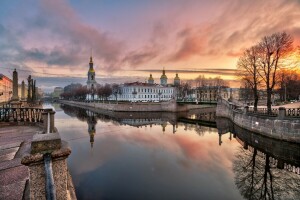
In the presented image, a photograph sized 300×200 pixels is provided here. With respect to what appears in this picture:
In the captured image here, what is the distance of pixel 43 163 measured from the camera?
11.8 feet

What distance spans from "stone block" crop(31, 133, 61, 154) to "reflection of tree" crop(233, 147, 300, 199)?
10286mm

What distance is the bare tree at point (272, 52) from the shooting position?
91.0ft

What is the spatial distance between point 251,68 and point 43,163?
Result: 35839mm

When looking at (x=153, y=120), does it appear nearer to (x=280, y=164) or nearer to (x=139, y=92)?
(x=280, y=164)

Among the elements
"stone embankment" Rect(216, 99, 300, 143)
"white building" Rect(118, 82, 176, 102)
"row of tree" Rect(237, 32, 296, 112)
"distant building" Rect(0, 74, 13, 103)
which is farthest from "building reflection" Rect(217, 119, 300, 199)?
"white building" Rect(118, 82, 176, 102)

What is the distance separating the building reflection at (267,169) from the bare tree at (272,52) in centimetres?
929

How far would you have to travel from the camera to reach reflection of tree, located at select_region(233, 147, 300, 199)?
10734 mm

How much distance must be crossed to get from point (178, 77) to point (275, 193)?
146025 mm

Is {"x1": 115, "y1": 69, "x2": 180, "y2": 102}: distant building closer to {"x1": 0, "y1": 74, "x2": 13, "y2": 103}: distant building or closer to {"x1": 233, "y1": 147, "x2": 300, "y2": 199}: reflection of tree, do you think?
{"x1": 0, "y1": 74, "x2": 13, "y2": 103}: distant building

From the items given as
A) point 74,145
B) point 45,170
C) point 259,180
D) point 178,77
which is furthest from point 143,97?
point 45,170

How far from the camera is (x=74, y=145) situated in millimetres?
21500

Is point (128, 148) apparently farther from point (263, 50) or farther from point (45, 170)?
point (263, 50)

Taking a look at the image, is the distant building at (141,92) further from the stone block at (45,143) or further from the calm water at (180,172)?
the stone block at (45,143)

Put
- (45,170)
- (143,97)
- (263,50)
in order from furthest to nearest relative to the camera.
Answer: (143,97)
(263,50)
(45,170)
